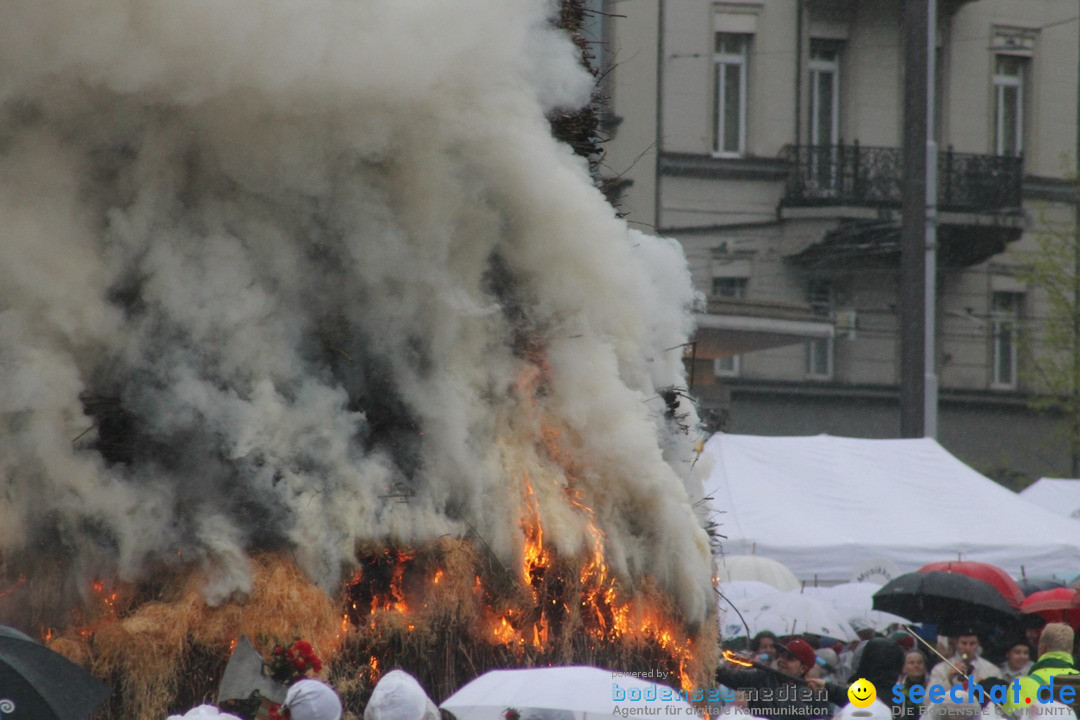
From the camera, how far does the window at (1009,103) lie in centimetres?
2741

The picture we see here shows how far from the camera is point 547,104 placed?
7711 millimetres

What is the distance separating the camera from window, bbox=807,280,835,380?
26312mm

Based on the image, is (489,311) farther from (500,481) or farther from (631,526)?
(631,526)

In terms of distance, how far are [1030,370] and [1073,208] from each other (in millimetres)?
3415

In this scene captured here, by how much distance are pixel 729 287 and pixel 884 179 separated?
327cm

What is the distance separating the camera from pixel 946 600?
1216 centimetres

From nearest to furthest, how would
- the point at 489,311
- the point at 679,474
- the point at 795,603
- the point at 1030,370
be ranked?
1. the point at 489,311
2. the point at 679,474
3. the point at 795,603
4. the point at 1030,370

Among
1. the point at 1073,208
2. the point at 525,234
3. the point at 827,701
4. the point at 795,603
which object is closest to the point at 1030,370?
the point at 1073,208

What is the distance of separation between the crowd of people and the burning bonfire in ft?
3.43

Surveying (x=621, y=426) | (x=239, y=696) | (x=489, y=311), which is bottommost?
(x=239, y=696)

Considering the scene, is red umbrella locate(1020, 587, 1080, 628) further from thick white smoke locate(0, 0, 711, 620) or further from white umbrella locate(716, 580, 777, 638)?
thick white smoke locate(0, 0, 711, 620)

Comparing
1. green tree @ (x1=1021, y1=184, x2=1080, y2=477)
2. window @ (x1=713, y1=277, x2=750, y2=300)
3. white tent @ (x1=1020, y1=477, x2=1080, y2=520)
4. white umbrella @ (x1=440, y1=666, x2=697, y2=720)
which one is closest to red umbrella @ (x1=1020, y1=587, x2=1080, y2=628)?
white umbrella @ (x1=440, y1=666, x2=697, y2=720)

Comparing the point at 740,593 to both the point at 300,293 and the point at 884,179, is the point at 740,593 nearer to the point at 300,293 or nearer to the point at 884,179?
the point at 300,293

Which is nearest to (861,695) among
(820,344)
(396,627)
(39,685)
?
(396,627)
